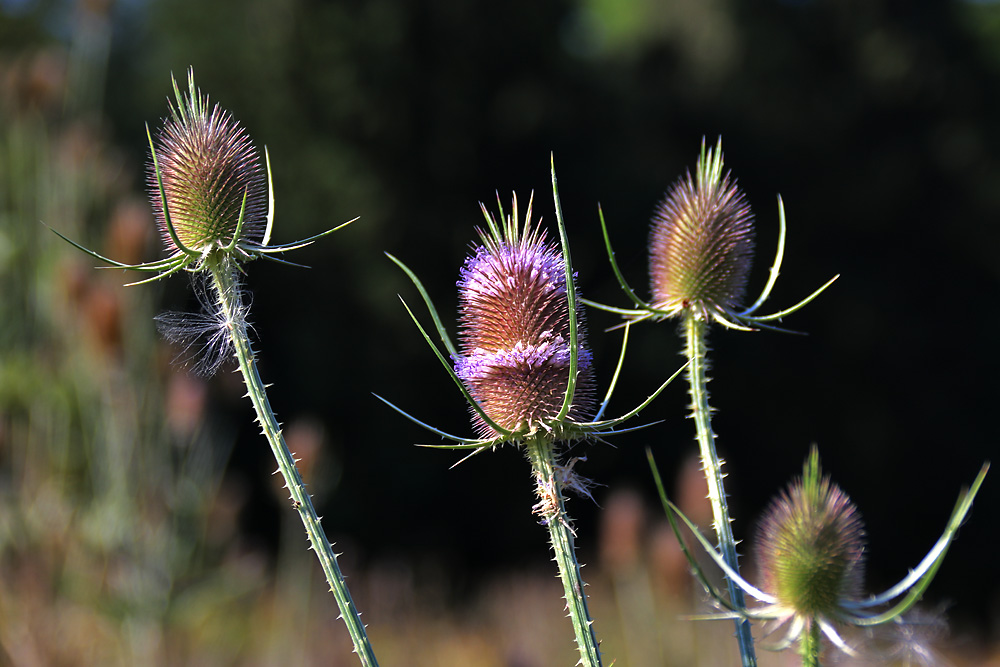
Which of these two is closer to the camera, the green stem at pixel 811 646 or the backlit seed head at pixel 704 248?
the green stem at pixel 811 646

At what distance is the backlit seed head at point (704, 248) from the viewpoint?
5.25 feet

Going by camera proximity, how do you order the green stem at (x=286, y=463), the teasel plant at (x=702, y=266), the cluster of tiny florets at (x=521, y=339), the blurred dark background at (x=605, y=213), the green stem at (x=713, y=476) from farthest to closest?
1. the blurred dark background at (x=605, y=213)
2. the teasel plant at (x=702, y=266)
3. the cluster of tiny florets at (x=521, y=339)
4. the green stem at (x=713, y=476)
5. the green stem at (x=286, y=463)

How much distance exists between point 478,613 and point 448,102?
6.38 meters

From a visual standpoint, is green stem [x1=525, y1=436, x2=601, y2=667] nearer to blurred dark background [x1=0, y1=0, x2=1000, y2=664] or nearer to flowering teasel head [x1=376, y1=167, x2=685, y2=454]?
flowering teasel head [x1=376, y1=167, x2=685, y2=454]

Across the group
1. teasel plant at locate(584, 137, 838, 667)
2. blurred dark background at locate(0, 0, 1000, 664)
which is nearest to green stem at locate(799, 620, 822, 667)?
teasel plant at locate(584, 137, 838, 667)

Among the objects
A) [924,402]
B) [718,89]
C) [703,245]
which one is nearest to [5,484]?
[703,245]

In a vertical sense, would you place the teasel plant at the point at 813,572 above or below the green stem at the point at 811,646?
above

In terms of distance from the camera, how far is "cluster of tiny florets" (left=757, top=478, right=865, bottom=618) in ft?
4.32

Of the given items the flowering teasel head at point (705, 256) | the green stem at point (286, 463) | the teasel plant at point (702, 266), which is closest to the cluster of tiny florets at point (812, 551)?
the teasel plant at point (702, 266)

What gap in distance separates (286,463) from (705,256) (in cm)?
86

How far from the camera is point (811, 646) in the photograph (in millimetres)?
1254

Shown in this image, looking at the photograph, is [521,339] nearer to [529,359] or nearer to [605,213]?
[529,359]

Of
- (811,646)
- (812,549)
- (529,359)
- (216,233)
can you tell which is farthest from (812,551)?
(216,233)

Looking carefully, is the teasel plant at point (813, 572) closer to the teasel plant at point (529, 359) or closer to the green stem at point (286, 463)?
the teasel plant at point (529, 359)
